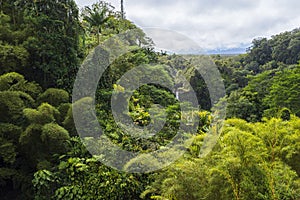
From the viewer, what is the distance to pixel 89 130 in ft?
14.7

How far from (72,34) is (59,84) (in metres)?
1.27

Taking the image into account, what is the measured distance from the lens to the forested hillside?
90.1 inches

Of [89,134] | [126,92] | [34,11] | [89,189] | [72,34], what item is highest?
[34,11]

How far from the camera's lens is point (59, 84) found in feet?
19.0

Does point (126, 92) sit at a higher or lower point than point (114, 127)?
higher

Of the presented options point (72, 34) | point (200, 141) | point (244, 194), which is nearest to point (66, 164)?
point (200, 141)

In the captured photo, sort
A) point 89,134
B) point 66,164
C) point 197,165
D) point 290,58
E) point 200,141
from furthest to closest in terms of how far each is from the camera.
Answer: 1. point 290,58
2. point 89,134
3. point 66,164
4. point 200,141
5. point 197,165

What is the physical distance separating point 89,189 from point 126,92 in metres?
2.85

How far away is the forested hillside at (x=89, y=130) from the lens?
2.29 m

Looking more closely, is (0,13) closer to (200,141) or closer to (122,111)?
(122,111)

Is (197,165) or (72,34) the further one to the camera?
(72,34)

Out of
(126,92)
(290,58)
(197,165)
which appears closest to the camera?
(197,165)

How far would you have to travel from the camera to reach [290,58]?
23.5 metres

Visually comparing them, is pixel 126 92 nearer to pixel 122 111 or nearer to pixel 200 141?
pixel 122 111
